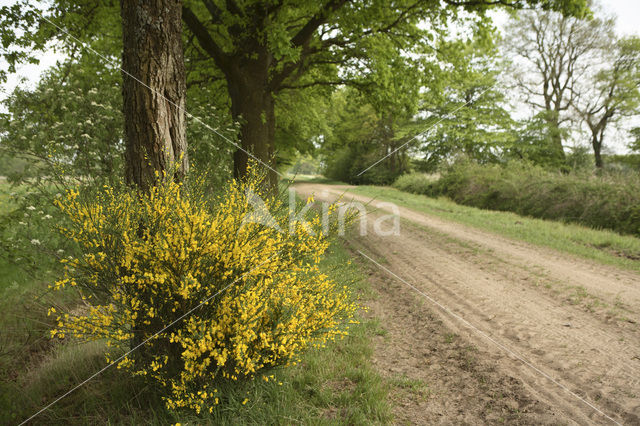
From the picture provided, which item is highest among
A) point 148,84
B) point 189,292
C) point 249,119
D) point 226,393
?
point 249,119

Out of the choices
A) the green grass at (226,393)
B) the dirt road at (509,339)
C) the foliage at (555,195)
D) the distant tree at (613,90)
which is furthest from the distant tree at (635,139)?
the green grass at (226,393)

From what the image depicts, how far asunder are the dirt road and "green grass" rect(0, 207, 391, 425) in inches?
13.2

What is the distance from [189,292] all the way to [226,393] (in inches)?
38.8

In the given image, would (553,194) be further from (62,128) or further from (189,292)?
(62,128)

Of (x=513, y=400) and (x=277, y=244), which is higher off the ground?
(x=277, y=244)

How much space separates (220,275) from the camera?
2.57 metres

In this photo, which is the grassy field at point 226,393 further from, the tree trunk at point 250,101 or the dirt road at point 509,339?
the tree trunk at point 250,101

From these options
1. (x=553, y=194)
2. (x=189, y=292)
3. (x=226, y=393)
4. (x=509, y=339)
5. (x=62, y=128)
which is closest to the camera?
(x=189, y=292)

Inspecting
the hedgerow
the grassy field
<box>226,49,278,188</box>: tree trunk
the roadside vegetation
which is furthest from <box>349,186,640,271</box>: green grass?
<box>226,49,278,188</box>: tree trunk

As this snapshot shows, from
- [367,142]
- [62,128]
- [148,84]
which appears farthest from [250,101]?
[367,142]

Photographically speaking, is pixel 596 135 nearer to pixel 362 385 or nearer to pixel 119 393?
pixel 362 385

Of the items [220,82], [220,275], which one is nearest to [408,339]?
[220,275]

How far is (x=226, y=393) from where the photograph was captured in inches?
109

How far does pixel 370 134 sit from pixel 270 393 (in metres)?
25.0
